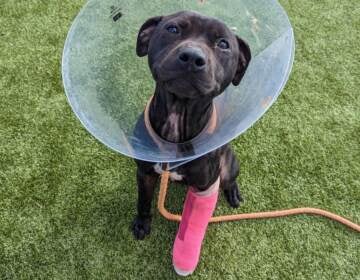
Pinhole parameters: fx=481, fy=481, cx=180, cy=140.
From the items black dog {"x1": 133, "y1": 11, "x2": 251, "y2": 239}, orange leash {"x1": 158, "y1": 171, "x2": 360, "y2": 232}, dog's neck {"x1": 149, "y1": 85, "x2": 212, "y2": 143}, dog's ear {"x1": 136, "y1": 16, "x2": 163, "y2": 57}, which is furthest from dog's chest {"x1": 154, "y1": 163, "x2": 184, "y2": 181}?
dog's ear {"x1": 136, "y1": 16, "x2": 163, "y2": 57}

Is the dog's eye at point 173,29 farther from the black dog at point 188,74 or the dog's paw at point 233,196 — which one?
the dog's paw at point 233,196

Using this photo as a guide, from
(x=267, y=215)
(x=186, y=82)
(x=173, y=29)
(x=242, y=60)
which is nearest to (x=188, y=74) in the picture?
(x=186, y=82)

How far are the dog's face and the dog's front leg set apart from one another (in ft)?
1.75

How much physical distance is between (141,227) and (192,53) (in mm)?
1086

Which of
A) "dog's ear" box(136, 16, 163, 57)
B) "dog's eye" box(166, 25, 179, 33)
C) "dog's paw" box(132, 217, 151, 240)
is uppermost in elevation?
"dog's eye" box(166, 25, 179, 33)

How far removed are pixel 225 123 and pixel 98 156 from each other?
929mm

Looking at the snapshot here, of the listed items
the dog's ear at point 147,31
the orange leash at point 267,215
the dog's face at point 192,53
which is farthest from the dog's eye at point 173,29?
the orange leash at point 267,215

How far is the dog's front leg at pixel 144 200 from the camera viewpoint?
83.8 inches

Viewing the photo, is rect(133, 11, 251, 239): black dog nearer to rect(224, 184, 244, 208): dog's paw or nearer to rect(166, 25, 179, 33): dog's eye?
rect(166, 25, 179, 33): dog's eye

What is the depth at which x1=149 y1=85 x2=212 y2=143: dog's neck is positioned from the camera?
1.84 metres

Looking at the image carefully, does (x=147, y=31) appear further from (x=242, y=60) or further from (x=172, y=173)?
(x=172, y=173)

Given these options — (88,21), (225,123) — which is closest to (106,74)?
(88,21)

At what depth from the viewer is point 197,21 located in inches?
70.5

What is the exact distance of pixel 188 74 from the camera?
1.59m
